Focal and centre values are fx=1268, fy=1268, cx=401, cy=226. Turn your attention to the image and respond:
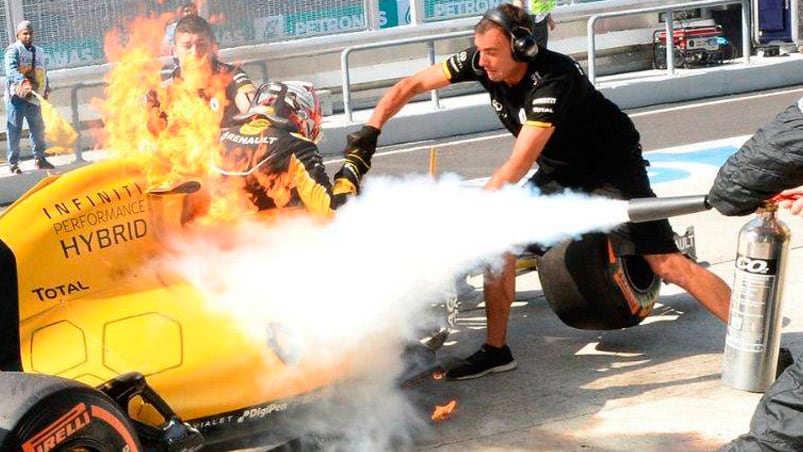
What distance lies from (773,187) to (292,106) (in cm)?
245

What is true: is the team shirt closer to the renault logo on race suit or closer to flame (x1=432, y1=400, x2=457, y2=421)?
the renault logo on race suit

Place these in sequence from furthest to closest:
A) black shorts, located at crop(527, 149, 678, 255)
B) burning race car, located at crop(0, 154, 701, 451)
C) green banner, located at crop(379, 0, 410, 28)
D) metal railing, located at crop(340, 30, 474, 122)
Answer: green banner, located at crop(379, 0, 410, 28) → metal railing, located at crop(340, 30, 474, 122) → black shorts, located at crop(527, 149, 678, 255) → burning race car, located at crop(0, 154, 701, 451)

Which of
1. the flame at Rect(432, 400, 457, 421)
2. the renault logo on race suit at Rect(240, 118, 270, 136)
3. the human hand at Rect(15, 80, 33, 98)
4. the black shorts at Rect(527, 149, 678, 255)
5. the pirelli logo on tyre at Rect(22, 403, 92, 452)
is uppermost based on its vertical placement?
the renault logo on race suit at Rect(240, 118, 270, 136)

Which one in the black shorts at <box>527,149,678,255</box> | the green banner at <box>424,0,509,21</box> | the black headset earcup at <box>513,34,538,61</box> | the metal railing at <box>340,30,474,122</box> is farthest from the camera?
the green banner at <box>424,0,509,21</box>

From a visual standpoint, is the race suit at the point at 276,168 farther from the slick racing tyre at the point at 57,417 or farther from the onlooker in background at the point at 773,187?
the onlooker in background at the point at 773,187

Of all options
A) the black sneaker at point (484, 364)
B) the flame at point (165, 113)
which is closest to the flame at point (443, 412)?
the black sneaker at point (484, 364)

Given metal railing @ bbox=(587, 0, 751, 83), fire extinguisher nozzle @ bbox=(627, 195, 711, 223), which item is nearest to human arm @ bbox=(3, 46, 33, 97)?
metal railing @ bbox=(587, 0, 751, 83)

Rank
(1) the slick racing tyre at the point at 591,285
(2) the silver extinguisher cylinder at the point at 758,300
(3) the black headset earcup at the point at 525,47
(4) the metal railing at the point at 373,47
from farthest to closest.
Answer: (4) the metal railing at the point at 373,47 → (1) the slick racing tyre at the point at 591,285 → (3) the black headset earcup at the point at 525,47 → (2) the silver extinguisher cylinder at the point at 758,300

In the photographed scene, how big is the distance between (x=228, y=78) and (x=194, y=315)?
1604mm

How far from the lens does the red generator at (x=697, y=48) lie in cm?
1844

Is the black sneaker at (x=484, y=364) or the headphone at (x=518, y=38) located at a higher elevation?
the headphone at (x=518, y=38)

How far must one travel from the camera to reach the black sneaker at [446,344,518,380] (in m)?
5.93

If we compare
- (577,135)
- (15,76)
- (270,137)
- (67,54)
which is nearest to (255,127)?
(270,137)

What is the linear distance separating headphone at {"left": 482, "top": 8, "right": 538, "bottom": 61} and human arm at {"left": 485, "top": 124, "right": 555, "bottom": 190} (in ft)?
1.06
